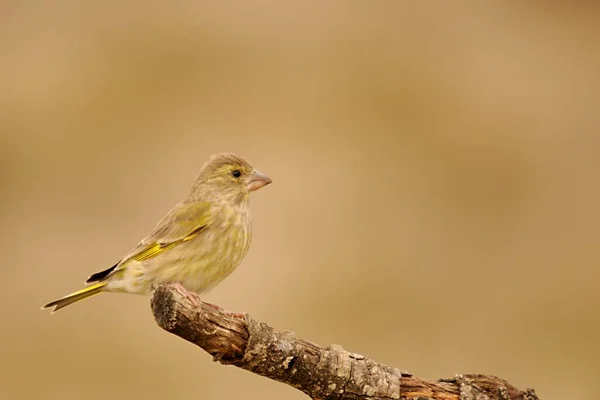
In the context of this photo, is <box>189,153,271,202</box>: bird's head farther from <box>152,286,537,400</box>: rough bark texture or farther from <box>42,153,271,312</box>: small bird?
<box>152,286,537,400</box>: rough bark texture

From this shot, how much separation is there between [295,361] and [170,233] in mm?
1155

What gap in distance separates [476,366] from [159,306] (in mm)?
5870

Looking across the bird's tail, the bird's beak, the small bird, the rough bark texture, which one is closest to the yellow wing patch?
the small bird

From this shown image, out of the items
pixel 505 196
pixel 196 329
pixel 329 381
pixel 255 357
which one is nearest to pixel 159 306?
pixel 196 329

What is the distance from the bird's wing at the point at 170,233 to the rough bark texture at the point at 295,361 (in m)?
0.86

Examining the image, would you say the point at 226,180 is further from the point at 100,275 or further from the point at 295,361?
the point at 295,361

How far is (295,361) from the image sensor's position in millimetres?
3479

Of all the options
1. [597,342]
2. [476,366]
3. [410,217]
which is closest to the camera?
[476,366]

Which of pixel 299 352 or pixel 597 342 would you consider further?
pixel 597 342

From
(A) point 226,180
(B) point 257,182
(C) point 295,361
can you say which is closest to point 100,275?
(A) point 226,180

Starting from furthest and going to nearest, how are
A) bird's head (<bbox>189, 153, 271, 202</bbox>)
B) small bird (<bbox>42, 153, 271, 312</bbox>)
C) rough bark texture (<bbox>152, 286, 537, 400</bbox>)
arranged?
1. bird's head (<bbox>189, 153, 271, 202</bbox>)
2. small bird (<bbox>42, 153, 271, 312</bbox>)
3. rough bark texture (<bbox>152, 286, 537, 400</bbox>)

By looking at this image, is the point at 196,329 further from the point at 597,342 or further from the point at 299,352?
the point at 597,342

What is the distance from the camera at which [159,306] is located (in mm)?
3350

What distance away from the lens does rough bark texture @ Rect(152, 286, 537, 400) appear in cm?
332
